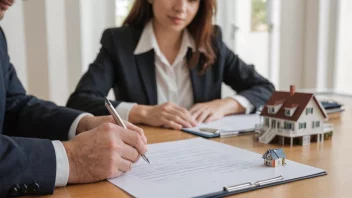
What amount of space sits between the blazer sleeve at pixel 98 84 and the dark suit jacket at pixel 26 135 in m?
0.19

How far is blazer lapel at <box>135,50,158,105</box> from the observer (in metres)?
1.70

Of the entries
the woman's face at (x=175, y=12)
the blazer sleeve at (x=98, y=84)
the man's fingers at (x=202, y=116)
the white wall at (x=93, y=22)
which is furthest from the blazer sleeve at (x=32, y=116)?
the white wall at (x=93, y=22)

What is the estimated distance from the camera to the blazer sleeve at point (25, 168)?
2.24 feet

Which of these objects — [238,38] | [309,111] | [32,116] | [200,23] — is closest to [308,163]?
[309,111]

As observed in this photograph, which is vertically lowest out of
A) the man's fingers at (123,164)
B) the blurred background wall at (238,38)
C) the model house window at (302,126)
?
the man's fingers at (123,164)

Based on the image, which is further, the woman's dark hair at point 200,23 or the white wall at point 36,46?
the white wall at point 36,46

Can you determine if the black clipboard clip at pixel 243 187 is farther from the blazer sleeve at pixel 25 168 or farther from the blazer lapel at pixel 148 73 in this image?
the blazer lapel at pixel 148 73

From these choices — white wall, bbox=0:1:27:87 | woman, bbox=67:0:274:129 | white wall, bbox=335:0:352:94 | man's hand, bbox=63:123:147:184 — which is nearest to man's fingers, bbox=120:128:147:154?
man's hand, bbox=63:123:147:184

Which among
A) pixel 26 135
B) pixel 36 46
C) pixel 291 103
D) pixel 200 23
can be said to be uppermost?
pixel 200 23

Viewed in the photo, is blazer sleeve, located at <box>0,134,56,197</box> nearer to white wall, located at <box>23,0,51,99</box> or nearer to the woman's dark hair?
the woman's dark hair

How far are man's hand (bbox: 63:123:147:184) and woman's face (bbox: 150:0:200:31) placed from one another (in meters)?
0.92

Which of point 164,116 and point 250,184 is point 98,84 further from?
point 250,184

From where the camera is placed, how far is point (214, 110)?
1425mm

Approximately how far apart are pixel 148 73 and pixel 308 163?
0.94 metres
